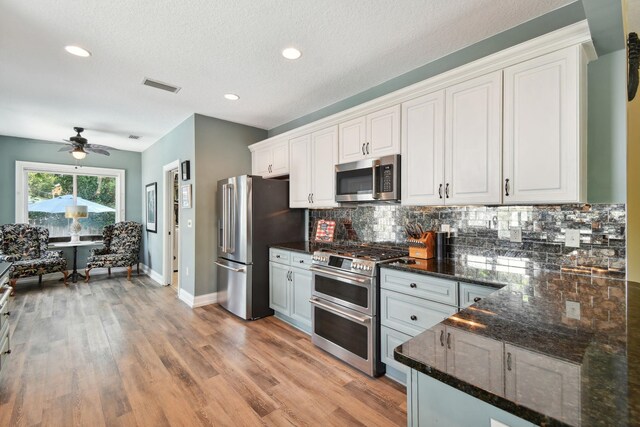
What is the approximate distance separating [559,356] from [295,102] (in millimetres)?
3500

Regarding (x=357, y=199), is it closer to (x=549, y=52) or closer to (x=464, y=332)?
(x=549, y=52)

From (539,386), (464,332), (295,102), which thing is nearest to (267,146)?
(295,102)

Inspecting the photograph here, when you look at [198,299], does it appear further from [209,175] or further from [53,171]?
[53,171]

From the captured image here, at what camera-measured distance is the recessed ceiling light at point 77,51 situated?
244cm

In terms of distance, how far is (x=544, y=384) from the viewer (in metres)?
0.62

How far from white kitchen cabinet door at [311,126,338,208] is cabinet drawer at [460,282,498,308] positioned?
5.29 ft

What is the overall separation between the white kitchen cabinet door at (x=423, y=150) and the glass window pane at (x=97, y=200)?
636 cm

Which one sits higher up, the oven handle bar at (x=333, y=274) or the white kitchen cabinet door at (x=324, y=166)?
the white kitchen cabinet door at (x=324, y=166)

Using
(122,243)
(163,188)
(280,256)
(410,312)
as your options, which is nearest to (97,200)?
(122,243)

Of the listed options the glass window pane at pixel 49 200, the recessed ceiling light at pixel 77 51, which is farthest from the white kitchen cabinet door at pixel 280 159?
the glass window pane at pixel 49 200

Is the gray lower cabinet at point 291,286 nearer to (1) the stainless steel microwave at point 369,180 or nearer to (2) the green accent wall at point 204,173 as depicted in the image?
(1) the stainless steel microwave at point 369,180

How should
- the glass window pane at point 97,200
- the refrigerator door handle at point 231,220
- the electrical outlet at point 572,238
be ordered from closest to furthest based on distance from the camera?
the electrical outlet at point 572,238, the refrigerator door handle at point 231,220, the glass window pane at point 97,200

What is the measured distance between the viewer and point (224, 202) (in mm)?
3857

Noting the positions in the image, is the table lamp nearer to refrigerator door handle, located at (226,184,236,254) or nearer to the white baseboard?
the white baseboard
